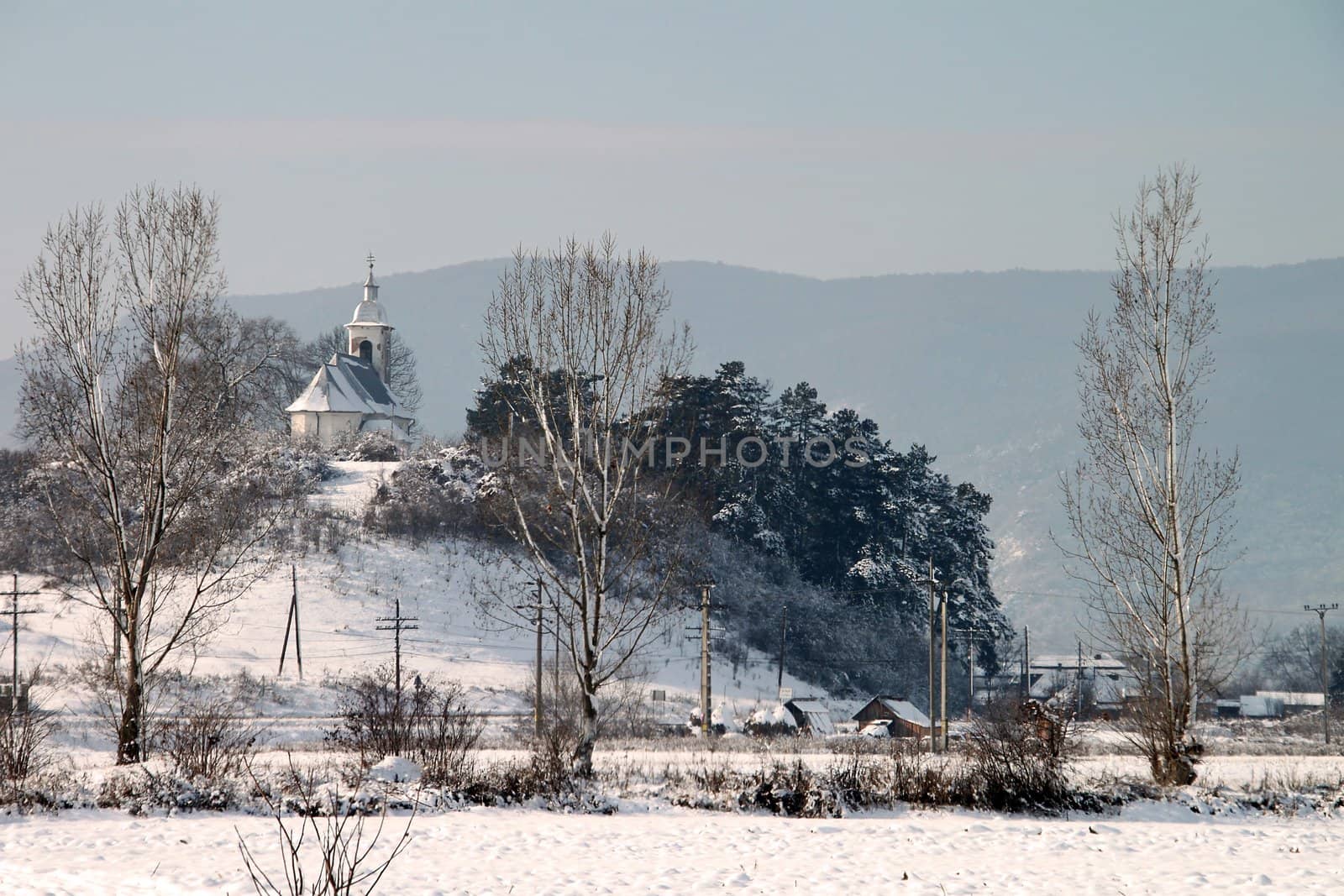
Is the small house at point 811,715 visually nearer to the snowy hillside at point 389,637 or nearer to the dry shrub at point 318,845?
the snowy hillside at point 389,637

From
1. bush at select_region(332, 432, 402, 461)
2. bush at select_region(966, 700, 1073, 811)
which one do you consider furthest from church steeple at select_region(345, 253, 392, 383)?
bush at select_region(966, 700, 1073, 811)

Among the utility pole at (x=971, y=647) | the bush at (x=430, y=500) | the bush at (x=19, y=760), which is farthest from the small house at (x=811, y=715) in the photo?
the bush at (x=19, y=760)

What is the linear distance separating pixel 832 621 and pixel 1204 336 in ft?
136

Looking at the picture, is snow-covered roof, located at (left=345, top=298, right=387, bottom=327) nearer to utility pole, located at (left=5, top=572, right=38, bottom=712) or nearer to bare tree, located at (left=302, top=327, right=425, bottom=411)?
bare tree, located at (left=302, top=327, right=425, bottom=411)

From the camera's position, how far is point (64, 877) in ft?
41.4

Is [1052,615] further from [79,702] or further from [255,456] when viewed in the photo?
[79,702]

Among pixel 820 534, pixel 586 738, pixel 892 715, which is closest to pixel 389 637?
pixel 892 715

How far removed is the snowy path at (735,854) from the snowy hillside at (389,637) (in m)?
23.5

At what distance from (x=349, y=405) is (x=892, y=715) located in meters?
47.0

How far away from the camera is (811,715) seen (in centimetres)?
4562

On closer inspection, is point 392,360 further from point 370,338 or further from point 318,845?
point 318,845

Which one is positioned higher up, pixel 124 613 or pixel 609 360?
pixel 609 360

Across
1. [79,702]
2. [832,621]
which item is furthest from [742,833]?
[832,621]

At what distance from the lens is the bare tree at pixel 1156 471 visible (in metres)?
21.2
